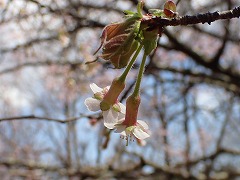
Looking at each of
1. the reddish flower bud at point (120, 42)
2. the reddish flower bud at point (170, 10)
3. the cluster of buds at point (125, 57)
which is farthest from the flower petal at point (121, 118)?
the reddish flower bud at point (170, 10)

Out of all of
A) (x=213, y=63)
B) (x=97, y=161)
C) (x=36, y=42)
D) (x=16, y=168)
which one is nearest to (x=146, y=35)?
(x=213, y=63)

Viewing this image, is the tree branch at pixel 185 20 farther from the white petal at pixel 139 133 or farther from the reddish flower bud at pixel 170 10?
A: the white petal at pixel 139 133

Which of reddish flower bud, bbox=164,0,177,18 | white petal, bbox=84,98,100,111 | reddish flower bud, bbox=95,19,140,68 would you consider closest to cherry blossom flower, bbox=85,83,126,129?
white petal, bbox=84,98,100,111

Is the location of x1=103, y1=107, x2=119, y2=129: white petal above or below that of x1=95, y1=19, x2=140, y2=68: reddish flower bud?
below

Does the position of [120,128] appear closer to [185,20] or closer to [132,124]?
[132,124]

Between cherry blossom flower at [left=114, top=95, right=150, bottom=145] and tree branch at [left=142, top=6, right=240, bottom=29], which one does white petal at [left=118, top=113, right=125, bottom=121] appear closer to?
cherry blossom flower at [left=114, top=95, right=150, bottom=145]

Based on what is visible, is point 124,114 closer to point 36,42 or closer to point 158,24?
point 158,24

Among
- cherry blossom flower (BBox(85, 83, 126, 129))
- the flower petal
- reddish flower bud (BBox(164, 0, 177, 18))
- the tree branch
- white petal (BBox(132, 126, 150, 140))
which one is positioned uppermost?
reddish flower bud (BBox(164, 0, 177, 18))
